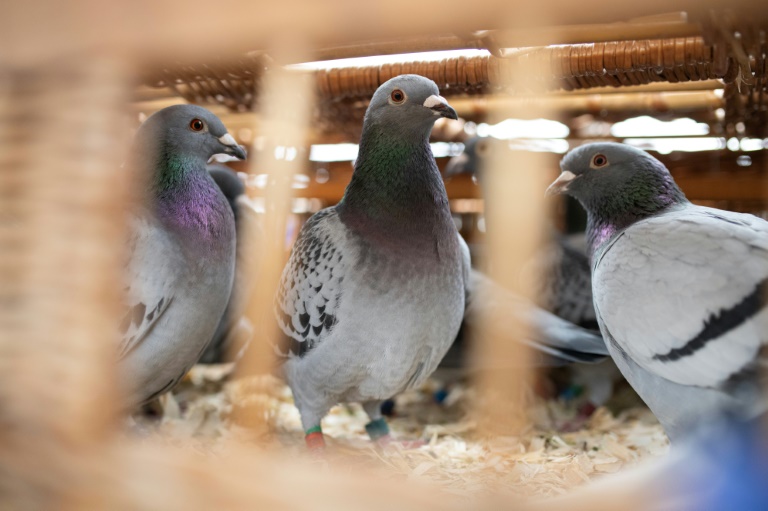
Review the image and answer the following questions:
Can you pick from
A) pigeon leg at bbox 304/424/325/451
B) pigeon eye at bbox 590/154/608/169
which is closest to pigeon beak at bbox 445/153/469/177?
pigeon eye at bbox 590/154/608/169

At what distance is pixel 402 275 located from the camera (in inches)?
69.4

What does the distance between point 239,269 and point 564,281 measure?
4.47 feet

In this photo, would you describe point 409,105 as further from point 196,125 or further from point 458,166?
point 458,166

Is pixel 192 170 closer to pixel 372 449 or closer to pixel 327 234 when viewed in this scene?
pixel 327 234

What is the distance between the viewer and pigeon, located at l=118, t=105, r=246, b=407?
5.90ft

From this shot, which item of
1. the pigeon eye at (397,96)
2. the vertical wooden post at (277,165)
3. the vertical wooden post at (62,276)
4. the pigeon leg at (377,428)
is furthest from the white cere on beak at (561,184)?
the vertical wooden post at (62,276)

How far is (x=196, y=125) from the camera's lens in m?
2.00

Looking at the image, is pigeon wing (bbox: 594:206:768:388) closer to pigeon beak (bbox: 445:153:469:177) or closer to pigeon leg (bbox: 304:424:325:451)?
pigeon leg (bbox: 304:424:325:451)

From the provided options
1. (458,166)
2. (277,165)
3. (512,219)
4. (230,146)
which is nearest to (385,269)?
(277,165)

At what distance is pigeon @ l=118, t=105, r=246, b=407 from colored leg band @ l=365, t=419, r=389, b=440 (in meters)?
0.63

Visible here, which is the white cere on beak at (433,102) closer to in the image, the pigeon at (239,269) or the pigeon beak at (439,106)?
the pigeon beak at (439,106)

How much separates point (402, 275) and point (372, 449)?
644 mm

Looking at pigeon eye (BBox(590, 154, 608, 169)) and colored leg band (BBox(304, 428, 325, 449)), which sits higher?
pigeon eye (BBox(590, 154, 608, 169))

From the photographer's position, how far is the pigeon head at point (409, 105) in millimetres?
1731
